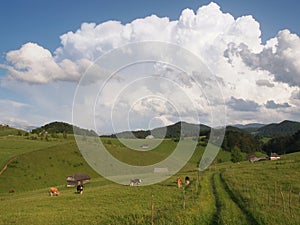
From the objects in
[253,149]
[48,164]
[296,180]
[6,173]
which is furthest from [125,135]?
[253,149]

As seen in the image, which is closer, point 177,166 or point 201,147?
point 177,166

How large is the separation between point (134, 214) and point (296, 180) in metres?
22.7

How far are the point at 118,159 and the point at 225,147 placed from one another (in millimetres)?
65341

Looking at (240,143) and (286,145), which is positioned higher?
(240,143)

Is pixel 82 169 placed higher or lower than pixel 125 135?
lower

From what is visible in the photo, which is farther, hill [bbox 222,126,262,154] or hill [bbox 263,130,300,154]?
hill [bbox 222,126,262,154]

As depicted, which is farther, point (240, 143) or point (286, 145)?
point (240, 143)

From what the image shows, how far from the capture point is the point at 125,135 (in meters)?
35.8

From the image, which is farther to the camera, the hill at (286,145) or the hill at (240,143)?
the hill at (240,143)

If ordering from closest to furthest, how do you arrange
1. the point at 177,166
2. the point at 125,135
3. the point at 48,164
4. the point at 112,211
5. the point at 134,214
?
A: the point at 134,214
the point at 112,211
the point at 125,135
the point at 48,164
the point at 177,166

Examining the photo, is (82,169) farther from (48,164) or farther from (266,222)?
(266,222)

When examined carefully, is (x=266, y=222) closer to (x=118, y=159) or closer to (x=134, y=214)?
(x=134, y=214)

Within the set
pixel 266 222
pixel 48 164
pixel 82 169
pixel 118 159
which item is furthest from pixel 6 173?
pixel 266 222

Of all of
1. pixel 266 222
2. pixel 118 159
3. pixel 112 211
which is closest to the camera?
pixel 266 222
